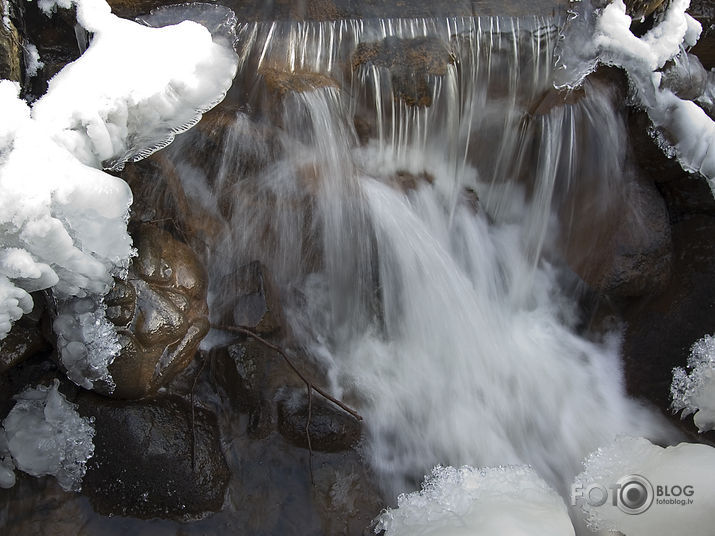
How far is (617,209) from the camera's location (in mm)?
3803

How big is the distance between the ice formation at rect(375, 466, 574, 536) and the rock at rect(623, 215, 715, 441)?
1070 millimetres

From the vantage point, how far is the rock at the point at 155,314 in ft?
9.32

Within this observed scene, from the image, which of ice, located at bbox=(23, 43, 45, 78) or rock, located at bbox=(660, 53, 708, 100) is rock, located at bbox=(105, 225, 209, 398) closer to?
ice, located at bbox=(23, 43, 45, 78)

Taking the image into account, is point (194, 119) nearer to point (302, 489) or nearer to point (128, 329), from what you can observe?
point (128, 329)

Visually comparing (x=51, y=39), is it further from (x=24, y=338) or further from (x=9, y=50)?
(x=24, y=338)

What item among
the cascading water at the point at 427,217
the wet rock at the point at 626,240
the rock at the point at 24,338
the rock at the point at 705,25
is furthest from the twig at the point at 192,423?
the rock at the point at 705,25

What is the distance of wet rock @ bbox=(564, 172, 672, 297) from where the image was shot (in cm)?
378

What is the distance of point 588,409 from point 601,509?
0.72 m

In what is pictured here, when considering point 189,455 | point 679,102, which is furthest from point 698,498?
point 189,455

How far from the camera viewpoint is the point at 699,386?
3.56 metres

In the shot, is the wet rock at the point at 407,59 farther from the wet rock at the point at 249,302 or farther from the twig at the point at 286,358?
the twig at the point at 286,358

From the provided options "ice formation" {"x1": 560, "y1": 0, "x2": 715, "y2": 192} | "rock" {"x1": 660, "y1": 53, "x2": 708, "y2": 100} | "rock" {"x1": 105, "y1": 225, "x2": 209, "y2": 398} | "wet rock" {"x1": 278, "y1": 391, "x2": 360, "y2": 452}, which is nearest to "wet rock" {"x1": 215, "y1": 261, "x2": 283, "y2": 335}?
"rock" {"x1": 105, "y1": 225, "x2": 209, "y2": 398}

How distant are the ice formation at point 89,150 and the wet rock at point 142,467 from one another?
0.80ft

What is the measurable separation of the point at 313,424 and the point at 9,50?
8.11 feet
